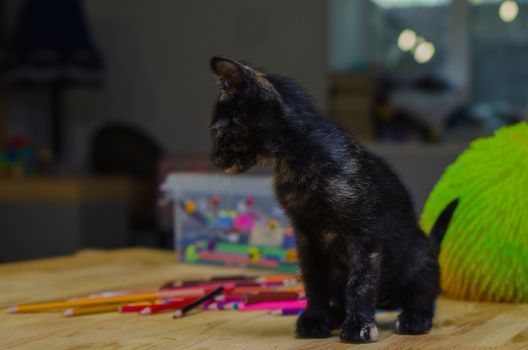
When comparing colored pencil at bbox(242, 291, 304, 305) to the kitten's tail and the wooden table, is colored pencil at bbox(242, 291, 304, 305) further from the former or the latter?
the kitten's tail

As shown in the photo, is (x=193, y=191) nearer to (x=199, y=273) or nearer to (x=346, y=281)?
(x=199, y=273)

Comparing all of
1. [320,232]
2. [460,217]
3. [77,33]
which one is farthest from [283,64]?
[320,232]

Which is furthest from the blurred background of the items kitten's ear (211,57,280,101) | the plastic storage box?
kitten's ear (211,57,280,101)

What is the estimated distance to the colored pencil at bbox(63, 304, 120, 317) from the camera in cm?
113

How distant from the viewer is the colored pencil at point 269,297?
1.21 meters

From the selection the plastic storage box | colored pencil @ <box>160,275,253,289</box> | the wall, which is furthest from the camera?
the wall

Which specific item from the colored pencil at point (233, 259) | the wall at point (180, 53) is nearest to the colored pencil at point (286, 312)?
the colored pencil at point (233, 259)

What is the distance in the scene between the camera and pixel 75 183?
360cm

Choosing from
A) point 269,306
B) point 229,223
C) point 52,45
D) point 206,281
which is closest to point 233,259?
point 229,223

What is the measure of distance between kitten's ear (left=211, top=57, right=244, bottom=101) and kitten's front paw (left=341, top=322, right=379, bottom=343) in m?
0.34

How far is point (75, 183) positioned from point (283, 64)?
140cm

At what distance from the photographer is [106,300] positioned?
1198 mm

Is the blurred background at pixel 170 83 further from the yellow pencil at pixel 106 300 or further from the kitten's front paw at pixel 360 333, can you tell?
the kitten's front paw at pixel 360 333

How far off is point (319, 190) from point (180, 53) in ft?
12.1
